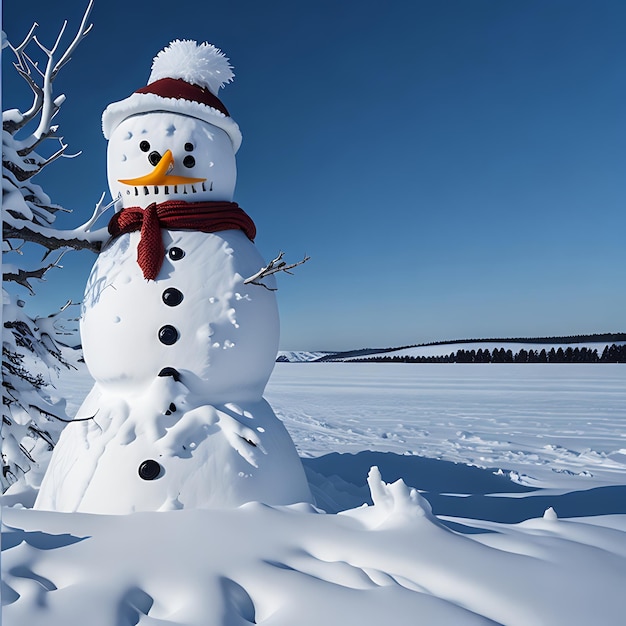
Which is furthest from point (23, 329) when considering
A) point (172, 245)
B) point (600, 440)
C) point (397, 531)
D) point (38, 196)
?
point (600, 440)

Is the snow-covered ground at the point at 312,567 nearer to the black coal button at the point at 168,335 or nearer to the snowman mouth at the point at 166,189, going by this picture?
the black coal button at the point at 168,335

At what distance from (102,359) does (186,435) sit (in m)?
0.77

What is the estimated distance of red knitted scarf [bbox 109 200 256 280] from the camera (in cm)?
313

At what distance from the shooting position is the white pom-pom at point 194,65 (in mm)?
3568

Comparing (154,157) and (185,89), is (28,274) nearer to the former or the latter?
(154,157)

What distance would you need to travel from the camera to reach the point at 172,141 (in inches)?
129

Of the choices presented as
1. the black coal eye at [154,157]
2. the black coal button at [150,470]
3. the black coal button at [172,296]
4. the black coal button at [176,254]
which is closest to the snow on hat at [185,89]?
the black coal eye at [154,157]

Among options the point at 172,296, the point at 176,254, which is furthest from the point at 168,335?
the point at 176,254

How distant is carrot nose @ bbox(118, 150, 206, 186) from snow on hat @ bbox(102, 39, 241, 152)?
374mm

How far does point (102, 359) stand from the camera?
3.14 m

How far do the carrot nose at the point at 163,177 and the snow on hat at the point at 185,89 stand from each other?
0.37m

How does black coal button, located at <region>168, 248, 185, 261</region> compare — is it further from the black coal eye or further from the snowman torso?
the black coal eye

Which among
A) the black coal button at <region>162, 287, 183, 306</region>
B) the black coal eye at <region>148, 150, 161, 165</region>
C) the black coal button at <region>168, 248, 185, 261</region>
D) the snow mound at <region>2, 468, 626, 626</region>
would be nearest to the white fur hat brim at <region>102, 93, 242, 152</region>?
the black coal eye at <region>148, 150, 161, 165</region>

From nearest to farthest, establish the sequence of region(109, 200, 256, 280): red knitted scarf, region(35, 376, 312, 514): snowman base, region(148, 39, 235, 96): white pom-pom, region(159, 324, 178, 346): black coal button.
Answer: region(35, 376, 312, 514): snowman base
region(159, 324, 178, 346): black coal button
region(109, 200, 256, 280): red knitted scarf
region(148, 39, 235, 96): white pom-pom
